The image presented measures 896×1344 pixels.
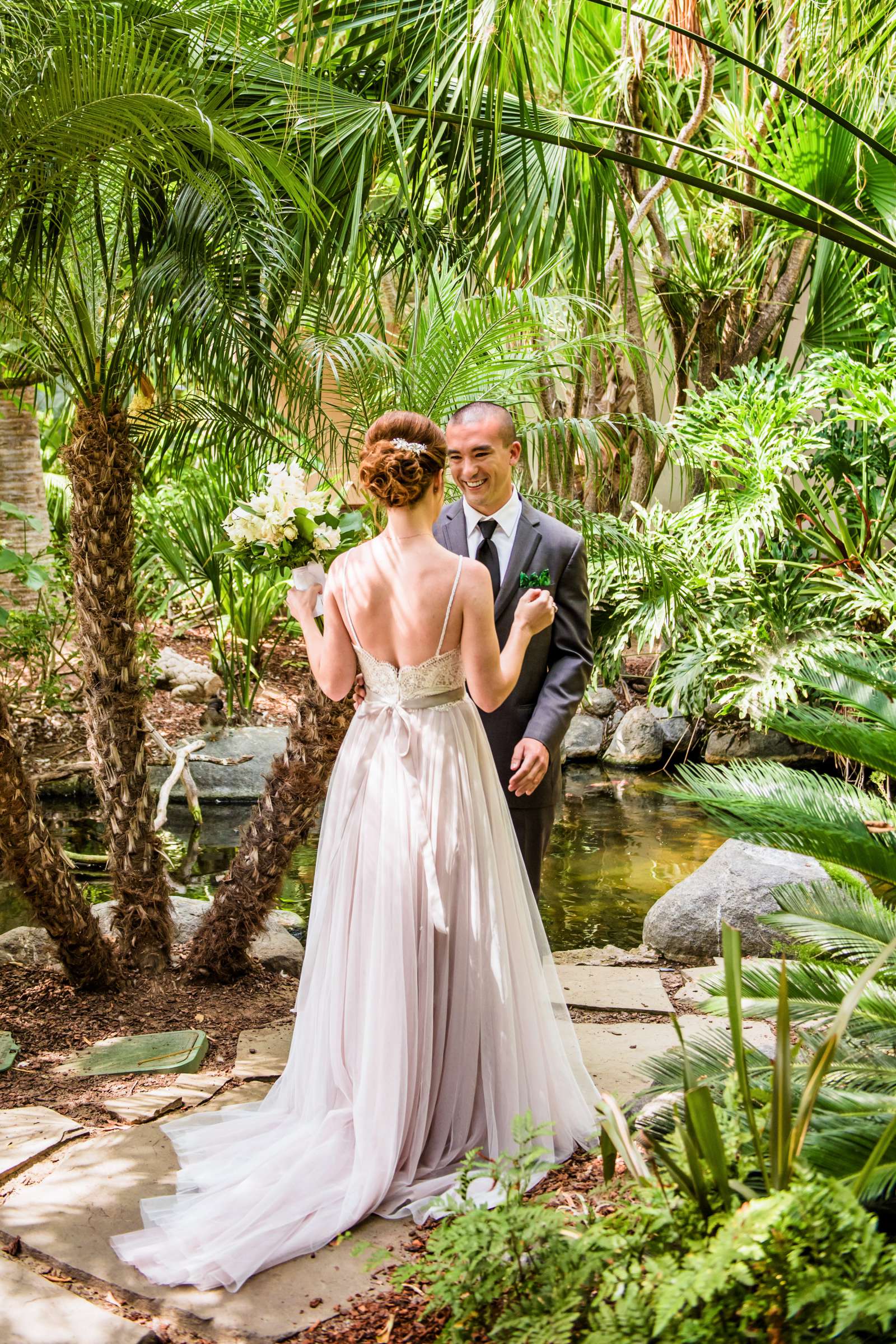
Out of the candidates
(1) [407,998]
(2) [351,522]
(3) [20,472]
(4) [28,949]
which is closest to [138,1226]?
(1) [407,998]

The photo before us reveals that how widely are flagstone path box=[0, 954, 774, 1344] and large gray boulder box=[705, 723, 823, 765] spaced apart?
578 cm

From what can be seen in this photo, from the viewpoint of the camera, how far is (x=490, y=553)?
3764 millimetres

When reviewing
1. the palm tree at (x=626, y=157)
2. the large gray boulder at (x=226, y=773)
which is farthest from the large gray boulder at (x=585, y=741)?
the large gray boulder at (x=226, y=773)

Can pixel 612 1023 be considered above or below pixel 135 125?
below

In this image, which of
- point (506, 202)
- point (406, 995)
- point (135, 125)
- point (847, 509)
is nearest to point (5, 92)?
point (135, 125)

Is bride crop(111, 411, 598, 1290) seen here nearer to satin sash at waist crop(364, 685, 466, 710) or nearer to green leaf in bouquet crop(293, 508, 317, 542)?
satin sash at waist crop(364, 685, 466, 710)

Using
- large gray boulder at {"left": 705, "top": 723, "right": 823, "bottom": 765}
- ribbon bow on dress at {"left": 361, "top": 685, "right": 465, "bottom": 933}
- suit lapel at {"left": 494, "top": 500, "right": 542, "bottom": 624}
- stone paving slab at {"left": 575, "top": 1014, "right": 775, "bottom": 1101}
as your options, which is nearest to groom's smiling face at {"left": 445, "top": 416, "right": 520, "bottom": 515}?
suit lapel at {"left": 494, "top": 500, "right": 542, "bottom": 624}

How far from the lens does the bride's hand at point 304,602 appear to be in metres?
3.28

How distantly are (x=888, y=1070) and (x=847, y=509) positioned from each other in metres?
7.12

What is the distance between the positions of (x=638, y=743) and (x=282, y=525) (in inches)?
275

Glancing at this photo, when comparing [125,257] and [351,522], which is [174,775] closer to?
[125,257]

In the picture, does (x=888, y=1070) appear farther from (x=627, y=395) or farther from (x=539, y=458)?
(x=627, y=395)

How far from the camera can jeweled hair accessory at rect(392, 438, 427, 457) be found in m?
2.90

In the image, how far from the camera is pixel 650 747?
10.1 metres
